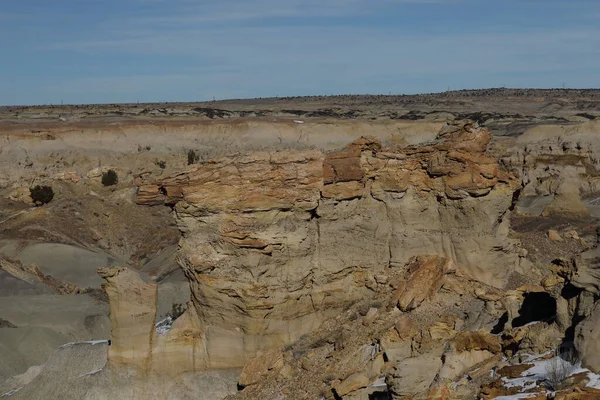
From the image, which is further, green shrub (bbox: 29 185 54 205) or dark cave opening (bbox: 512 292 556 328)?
green shrub (bbox: 29 185 54 205)

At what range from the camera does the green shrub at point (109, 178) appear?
216ft

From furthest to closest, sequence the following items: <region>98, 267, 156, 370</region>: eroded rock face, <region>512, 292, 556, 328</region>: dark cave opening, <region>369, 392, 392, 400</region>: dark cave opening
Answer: <region>98, 267, 156, 370</region>: eroded rock face, <region>512, 292, 556, 328</region>: dark cave opening, <region>369, 392, 392, 400</region>: dark cave opening

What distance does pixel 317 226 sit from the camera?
63.9ft

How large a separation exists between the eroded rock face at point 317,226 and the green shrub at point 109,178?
48442 millimetres

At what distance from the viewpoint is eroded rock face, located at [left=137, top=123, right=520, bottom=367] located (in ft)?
60.2

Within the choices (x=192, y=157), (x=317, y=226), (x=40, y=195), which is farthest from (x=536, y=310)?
(x=192, y=157)

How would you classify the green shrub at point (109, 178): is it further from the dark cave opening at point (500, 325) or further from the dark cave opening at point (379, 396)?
the dark cave opening at point (379, 396)

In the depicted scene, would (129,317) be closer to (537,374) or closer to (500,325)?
(500,325)

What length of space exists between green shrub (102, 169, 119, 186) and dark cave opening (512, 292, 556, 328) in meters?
52.6

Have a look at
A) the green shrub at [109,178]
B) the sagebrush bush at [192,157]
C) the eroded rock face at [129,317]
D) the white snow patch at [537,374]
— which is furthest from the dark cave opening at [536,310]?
the sagebrush bush at [192,157]

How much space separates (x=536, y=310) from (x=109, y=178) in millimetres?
53763

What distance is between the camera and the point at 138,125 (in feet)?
285

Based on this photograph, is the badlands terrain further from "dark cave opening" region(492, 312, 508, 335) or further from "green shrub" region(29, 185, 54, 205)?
"green shrub" region(29, 185, 54, 205)

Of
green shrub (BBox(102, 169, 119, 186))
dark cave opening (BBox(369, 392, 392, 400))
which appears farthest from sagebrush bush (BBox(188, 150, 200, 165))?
dark cave opening (BBox(369, 392, 392, 400))
